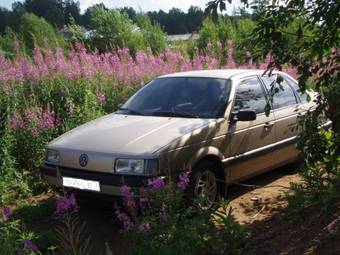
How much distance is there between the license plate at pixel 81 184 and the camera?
572 cm

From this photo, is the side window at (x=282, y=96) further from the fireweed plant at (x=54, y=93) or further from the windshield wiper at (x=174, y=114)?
Answer: the windshield wiper at (x=174, y=114)

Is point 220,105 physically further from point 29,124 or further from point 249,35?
point 29,124

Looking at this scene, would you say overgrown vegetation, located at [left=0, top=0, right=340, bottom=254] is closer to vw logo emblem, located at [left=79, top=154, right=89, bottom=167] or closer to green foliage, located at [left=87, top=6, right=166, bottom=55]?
vw logo emblem, located at [left=79, top=154, right=89, bottom=167]

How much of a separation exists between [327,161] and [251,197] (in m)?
2.05

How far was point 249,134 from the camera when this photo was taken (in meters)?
6.78

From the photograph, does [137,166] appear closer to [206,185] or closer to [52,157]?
[206,185]

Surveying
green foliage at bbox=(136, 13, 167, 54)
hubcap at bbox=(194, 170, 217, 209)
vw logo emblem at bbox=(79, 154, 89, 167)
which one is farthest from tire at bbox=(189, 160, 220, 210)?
green foliage at bbox=(136, 13, 167, 54)

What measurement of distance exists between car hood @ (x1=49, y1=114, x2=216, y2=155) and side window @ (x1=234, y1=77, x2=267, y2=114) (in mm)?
680

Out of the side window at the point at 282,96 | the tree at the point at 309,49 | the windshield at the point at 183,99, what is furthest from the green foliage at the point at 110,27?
the tree at the point at 309,49

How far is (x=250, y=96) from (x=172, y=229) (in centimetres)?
317

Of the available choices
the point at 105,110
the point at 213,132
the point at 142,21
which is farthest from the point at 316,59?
the point at 142,21

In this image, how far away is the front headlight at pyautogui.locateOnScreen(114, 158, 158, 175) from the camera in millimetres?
5512

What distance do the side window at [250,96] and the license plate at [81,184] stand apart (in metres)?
2.05

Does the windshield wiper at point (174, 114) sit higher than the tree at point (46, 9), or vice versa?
the windshield wiper at point (174, 114)
